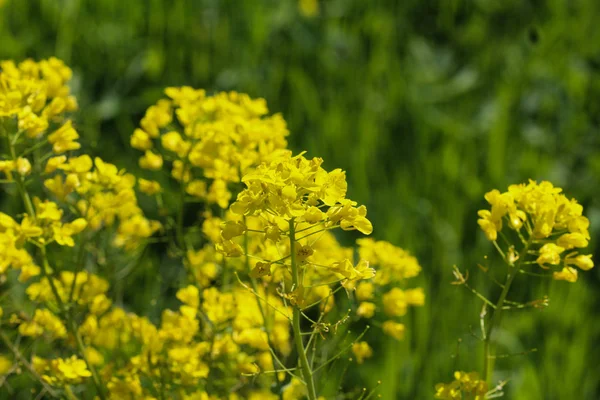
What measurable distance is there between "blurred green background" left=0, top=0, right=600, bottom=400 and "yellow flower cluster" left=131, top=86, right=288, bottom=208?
87 cm

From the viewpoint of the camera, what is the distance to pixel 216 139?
1281mm

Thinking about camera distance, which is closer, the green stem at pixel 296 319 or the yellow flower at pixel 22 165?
the green stem at pixel 296 319

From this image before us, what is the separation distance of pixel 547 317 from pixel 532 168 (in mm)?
503

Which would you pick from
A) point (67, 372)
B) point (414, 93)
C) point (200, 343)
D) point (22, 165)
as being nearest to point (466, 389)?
point (200, 343)

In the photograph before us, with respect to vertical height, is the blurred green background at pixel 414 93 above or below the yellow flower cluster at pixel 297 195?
below

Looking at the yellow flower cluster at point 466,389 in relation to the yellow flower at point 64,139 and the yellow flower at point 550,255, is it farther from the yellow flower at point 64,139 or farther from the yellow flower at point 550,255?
the yellow flower at point 64,139

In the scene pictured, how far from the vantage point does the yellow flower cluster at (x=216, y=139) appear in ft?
4.16

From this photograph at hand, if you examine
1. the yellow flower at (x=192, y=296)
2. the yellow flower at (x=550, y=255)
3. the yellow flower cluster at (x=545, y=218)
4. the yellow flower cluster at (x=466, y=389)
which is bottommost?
the yellow flower at (x=192, y=296)

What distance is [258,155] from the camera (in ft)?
4.16

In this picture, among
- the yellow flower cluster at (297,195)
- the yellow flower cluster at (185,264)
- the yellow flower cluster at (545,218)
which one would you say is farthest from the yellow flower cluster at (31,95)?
the yellow flower cluster at (545,218)

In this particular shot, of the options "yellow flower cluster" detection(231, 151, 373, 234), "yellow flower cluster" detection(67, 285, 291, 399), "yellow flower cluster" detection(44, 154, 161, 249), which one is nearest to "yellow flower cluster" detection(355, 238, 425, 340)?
"yellow flower cluster" detection(67, 285, 291, 399)

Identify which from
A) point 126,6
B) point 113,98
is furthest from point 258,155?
point 126,6

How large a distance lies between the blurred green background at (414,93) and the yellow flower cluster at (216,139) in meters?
0.87

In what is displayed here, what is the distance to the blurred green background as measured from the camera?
226 cm
